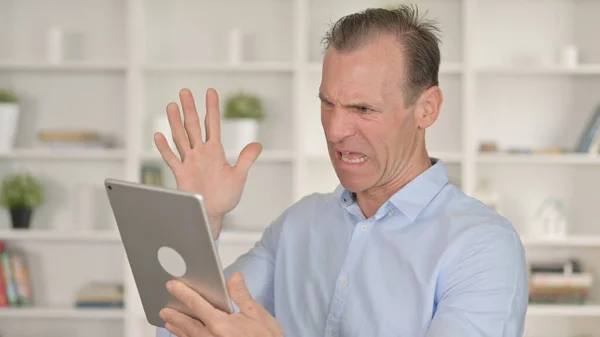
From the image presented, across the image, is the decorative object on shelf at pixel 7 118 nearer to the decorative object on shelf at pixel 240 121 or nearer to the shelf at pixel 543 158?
the decorative object on shelf at pixel 240 121

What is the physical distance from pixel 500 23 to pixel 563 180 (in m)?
0.82

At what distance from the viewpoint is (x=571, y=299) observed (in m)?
4.16

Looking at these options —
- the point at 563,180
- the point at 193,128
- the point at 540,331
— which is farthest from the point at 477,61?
the point at 193,128

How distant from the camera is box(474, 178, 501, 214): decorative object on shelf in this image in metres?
4.21

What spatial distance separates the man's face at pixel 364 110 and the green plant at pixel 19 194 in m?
3.00

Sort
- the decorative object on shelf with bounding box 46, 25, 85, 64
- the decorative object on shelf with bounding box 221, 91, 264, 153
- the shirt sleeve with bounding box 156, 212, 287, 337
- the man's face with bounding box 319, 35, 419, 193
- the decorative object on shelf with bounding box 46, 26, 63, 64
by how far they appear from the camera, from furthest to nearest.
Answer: the decorative object on shelf with bounding box 46, 25, 85, 64
the decorative object on shelf with bounding box 46, 26, 63, 64
the decorative object on shelf with bounding box 221, 91, 264, 153
the shirt sleeve with bounding box 156, 212, 287, 337
the man's face with bounding box 319, 35, 419, 193

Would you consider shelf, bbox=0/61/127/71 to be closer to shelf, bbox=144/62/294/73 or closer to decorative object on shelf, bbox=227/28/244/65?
shelf, bbox=144/62/294/73

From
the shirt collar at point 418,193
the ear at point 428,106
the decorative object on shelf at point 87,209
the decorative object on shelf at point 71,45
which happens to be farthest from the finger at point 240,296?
the decorative object on shelf at point 71,45

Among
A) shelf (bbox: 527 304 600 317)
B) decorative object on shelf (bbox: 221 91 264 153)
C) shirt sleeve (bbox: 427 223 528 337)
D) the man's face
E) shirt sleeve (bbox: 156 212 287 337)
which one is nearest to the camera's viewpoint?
shirt sleeve (bbox: 427 223 528 337)

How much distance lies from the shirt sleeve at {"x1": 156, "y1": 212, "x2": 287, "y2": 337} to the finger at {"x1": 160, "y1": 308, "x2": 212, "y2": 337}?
1.24 feet

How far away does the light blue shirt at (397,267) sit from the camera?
4.79 ft

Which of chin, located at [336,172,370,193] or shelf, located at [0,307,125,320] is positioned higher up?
chin, located at [336,172,370,193]

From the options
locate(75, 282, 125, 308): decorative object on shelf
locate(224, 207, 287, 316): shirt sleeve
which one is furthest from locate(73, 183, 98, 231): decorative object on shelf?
locate(224, 207, 287, 316): shirt sleeve

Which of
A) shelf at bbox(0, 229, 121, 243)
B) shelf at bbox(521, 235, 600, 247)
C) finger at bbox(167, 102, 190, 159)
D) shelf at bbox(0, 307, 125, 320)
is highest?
finger at bbox(167, 102, 190, 159)
